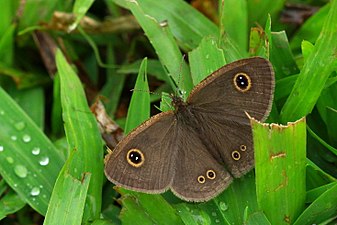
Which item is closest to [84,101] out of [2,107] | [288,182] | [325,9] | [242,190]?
[2,107]

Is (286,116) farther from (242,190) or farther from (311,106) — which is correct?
(242,190)

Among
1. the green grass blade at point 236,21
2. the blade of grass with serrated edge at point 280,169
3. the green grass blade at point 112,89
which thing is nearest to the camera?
the blade of grass with serrated edge at point 280,169

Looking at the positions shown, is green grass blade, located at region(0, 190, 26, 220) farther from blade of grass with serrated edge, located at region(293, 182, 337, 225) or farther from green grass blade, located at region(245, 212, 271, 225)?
blade of grass with serrated edge, located at region(293, 182, 337, 225)

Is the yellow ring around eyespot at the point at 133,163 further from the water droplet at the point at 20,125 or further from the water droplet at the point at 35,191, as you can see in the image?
the water droplet at the point at 20,125

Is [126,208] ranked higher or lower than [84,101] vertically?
lower

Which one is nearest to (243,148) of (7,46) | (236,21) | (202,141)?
(202,141)

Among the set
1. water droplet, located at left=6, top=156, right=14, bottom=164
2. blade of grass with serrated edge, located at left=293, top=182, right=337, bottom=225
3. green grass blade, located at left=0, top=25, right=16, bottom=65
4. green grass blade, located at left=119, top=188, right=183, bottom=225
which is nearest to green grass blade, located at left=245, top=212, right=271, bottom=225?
blade of grass with serrated edge, located at left=293, top=182, right=337, bottom=225

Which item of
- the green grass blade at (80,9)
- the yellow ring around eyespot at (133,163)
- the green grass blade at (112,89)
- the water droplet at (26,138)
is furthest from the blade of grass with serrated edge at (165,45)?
the water droplet at (26,138)

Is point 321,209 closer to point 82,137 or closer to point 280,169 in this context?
point 280,169

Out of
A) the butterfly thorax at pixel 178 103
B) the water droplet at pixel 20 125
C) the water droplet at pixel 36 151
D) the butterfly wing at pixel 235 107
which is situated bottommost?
the butterfly wing at pixel 235 107
